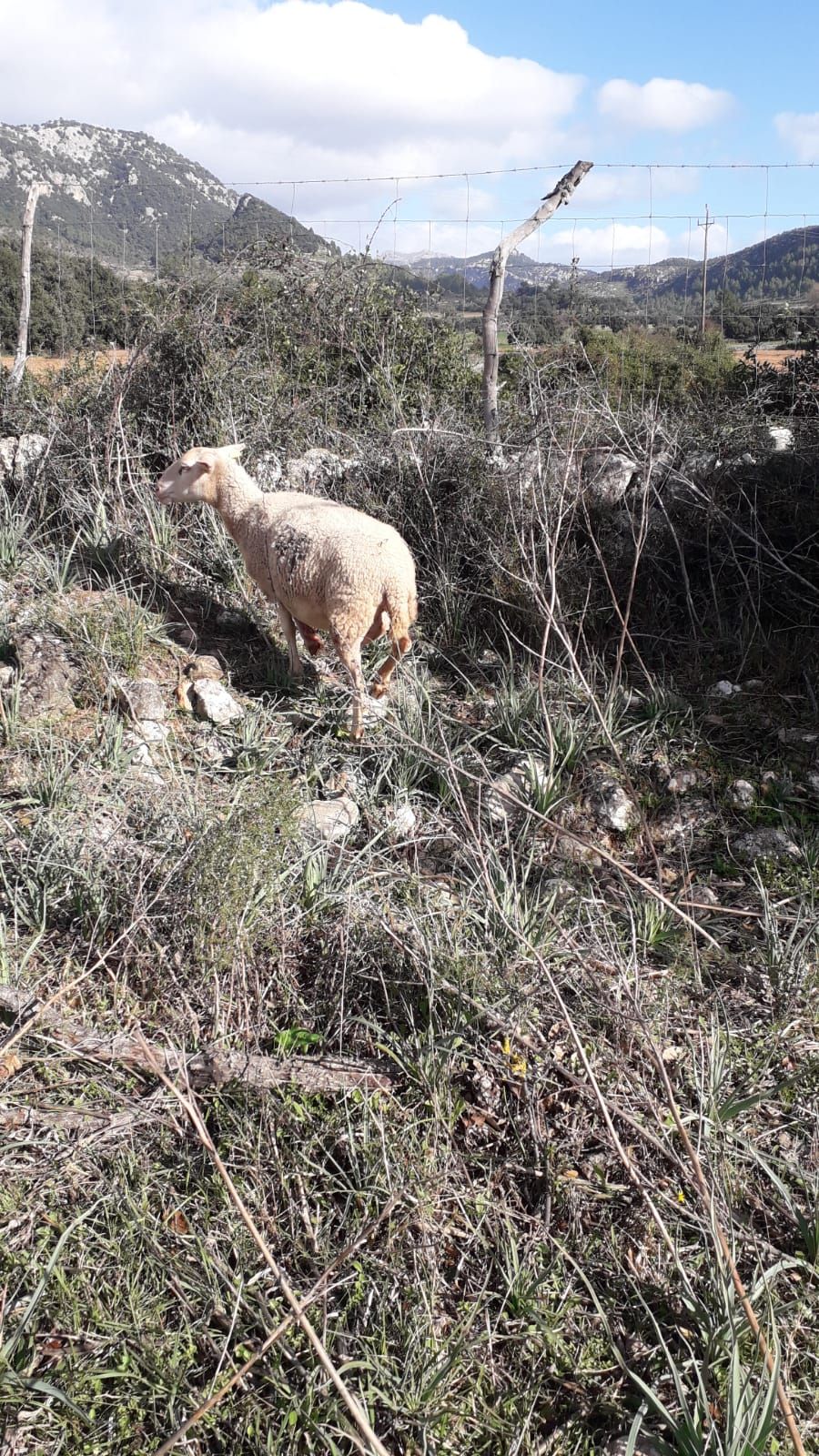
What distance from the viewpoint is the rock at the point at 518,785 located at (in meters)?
3.89

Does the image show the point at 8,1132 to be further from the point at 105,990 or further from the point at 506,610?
the point at 506,610

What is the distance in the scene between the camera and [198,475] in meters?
5.17

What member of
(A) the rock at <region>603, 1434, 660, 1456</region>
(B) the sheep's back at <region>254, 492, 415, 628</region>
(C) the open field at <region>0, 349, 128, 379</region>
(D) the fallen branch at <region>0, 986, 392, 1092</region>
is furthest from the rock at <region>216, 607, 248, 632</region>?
(A) the rock at <region>603, 1434, 660, 1456</region>

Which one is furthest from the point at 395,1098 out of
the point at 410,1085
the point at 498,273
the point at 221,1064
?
the point at 498,273

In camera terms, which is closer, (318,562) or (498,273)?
(318,562)

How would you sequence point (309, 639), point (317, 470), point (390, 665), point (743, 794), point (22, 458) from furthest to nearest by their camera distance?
point (22, 458), point (317, 470), point (309, 639), point (390, 665), point (743, 794)

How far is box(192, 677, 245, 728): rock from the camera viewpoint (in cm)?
466

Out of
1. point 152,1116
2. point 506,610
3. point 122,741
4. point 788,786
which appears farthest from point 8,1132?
point 506,610

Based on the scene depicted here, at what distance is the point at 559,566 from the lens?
561cm

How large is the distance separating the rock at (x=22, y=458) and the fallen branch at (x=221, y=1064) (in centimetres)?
498

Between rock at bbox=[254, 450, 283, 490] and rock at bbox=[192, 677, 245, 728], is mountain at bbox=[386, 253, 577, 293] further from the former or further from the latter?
rock at bbox=[192, 677, 245, 728]

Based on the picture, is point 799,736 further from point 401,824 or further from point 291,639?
point 291,639

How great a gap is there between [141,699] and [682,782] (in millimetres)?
2855

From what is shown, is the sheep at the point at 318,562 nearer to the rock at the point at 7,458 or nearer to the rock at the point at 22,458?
the rock at the point at 22,458
